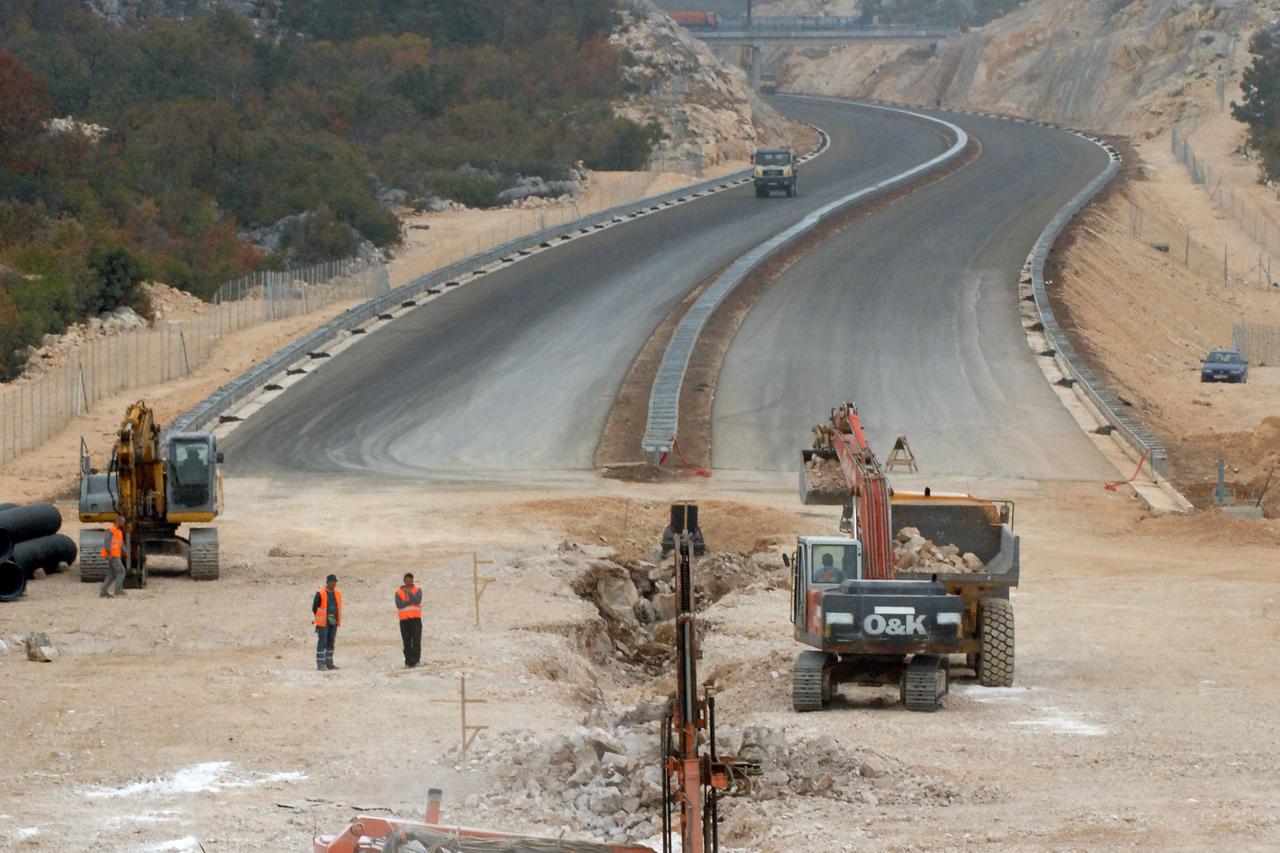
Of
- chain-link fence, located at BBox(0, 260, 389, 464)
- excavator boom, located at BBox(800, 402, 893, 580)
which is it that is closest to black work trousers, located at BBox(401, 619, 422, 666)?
excavator boom, located at BBox(800, 402, 893, 580)

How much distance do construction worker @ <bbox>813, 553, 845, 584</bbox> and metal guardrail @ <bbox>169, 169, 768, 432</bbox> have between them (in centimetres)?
2426

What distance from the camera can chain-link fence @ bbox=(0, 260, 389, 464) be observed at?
48.3 meters

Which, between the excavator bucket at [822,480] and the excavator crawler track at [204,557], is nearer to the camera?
the excavator bucket at [822,480]

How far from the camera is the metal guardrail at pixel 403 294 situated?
4928cm

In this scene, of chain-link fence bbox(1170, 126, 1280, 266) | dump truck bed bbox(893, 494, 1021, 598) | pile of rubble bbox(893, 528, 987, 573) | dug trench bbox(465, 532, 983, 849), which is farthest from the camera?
chain-link fence bbox(1170, 126, 1280, 266)

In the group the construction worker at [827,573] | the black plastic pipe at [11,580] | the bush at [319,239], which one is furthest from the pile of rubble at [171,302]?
the construction worker at [827,573]

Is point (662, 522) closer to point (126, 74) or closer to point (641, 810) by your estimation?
point (641, 810)

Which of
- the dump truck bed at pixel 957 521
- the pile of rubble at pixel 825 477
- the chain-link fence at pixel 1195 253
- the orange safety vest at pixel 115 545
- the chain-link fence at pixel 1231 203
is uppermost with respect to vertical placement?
the chain-link fence at pixel 1231 203

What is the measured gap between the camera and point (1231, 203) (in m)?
98.5

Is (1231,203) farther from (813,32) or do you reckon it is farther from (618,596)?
(813,32)

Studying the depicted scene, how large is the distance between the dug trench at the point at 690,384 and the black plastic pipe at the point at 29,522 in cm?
1547

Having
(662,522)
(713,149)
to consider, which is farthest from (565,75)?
(662,522)

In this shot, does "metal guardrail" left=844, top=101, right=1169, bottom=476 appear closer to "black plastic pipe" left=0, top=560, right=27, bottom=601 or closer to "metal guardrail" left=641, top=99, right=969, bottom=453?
"metal guardrail" left=641, top=99, right=969, bottom=453

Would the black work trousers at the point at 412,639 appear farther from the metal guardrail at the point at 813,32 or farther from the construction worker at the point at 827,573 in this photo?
the metal guardrail at the point at 813,32
